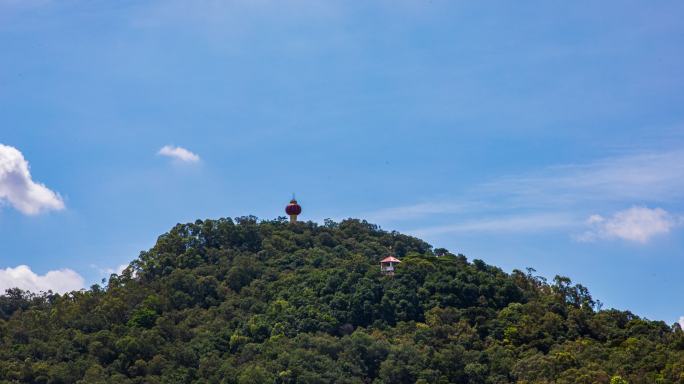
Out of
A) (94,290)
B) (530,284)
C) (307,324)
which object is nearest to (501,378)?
(307,324)

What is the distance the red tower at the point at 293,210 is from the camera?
102250 mm

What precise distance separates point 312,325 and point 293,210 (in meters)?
26.2

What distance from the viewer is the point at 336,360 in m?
72.0

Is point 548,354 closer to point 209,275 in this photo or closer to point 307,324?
point 307,324

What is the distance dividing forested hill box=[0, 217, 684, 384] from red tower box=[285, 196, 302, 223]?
584 cm

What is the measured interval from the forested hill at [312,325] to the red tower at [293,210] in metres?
5.84

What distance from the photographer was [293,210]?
4031 inches

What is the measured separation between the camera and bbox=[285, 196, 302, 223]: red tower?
102250mm

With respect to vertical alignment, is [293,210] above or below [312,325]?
above

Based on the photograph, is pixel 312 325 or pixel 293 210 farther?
pixel 293 210

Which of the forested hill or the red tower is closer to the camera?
the forested hill

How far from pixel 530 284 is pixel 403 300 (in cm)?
1378

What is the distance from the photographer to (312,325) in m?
77.6

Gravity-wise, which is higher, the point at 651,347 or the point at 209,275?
the point at 209,275
